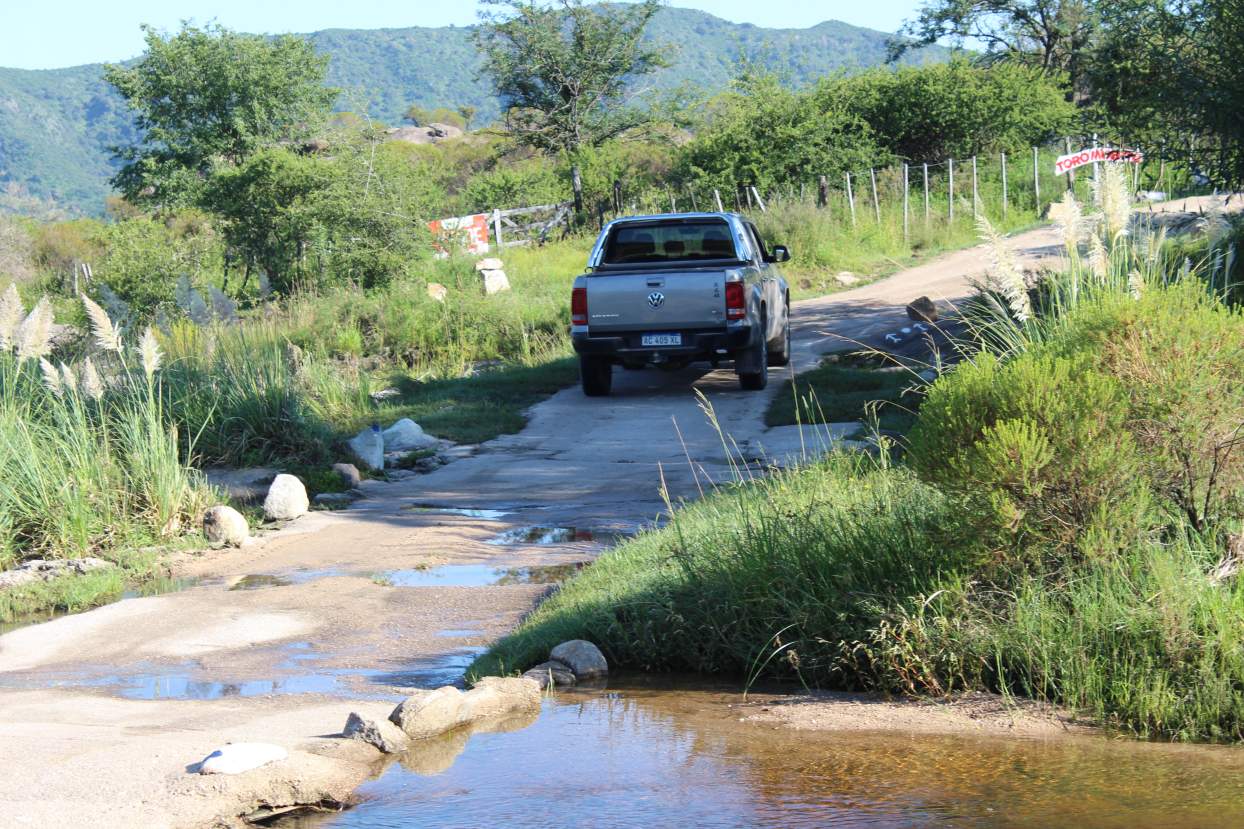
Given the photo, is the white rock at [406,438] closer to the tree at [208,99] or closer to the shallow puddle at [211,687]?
the shallow puddle at [211,687]

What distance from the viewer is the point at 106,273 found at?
3017 cm

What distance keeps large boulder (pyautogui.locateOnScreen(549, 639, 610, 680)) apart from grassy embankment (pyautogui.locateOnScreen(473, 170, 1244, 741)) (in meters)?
0.17

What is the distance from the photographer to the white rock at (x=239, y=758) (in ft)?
15.3

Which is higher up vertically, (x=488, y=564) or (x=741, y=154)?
(x=741, y=154)

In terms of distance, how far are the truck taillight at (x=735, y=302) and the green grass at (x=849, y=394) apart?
107 centimetres

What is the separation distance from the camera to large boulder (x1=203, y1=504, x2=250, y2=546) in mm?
9852

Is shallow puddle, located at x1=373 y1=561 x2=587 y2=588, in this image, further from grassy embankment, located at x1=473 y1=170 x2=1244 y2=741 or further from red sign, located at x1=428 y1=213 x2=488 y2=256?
red sign, located at x1=428 y1=213 x2=488 y2=256

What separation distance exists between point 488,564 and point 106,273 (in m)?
24.2

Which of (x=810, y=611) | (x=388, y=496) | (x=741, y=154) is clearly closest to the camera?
(x=810, y=611)

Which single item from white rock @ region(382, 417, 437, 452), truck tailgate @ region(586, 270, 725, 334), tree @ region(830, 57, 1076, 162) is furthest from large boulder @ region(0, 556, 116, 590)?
tree @ region(830, 57, 1076, 162)

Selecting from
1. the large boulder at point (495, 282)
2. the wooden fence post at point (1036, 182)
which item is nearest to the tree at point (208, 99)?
the large boulder at point (495, 282)

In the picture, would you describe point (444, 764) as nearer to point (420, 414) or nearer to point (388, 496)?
point (388, 496)

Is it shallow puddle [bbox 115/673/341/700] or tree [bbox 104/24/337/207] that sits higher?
tree [bbox 104/24/337/207]

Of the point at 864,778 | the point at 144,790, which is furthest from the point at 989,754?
the point at 144,790
